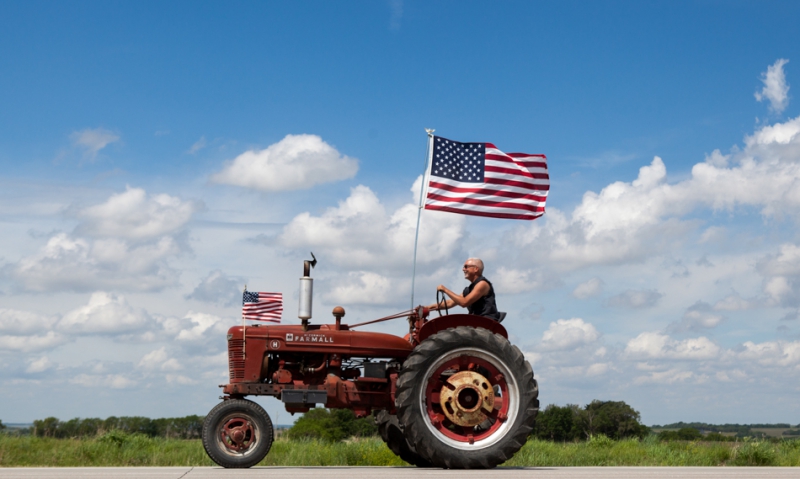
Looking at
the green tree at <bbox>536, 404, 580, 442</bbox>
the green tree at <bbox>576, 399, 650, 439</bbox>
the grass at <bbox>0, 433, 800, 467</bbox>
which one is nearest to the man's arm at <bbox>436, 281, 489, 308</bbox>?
the grass at <bbox>0, 433, 800, 467</bbox>

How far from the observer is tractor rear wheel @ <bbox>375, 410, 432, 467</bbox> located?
33.2ft

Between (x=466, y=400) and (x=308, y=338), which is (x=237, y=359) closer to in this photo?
(x=308, y=338)

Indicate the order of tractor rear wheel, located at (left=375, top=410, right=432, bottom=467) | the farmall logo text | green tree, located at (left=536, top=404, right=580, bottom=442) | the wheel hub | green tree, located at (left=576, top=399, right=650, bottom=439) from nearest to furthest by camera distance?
the wheel hub, the farmall logo text, tractor rear wheel, located at (left=375, top=410, right=432, bottom=467), green tree, located at (left=536, top=404, right=580, bottom=442), green tree, located at (left=576, top=399, right=650, bottom=439)

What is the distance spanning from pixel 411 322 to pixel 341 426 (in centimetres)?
2168

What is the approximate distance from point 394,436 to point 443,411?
1.67m

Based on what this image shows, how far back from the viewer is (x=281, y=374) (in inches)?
377

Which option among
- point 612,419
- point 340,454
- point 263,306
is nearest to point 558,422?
point 612,419

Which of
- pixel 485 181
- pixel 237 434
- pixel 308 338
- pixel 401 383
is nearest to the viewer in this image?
pixel 401 383

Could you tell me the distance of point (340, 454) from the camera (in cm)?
1182

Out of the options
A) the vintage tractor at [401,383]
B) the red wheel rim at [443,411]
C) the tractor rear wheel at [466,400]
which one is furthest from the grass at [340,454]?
the tractor rear wheel at [466,400]

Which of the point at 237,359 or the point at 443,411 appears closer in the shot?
the point at 443,411

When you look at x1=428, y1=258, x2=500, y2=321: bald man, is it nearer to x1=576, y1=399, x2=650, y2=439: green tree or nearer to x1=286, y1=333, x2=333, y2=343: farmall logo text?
x1=286, y1=333, x2=333, y2=343: farmall logo text

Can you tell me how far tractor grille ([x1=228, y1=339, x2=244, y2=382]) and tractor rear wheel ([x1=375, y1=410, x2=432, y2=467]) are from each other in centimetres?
176

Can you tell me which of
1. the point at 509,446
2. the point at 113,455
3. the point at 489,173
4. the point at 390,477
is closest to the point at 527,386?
the point at 509,446
